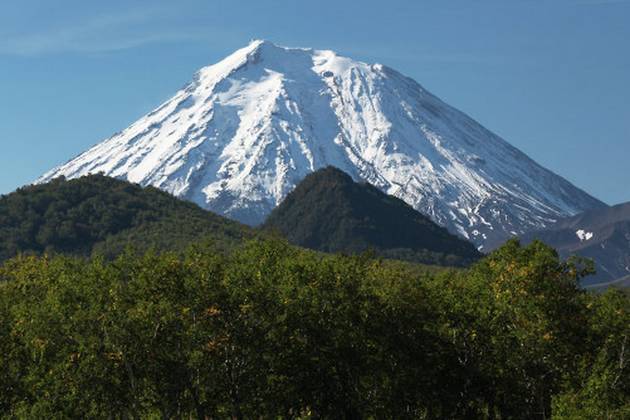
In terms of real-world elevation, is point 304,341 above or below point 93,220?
below

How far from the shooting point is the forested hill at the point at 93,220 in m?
167

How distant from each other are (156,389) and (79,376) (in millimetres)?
4119

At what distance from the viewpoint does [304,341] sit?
46.0m

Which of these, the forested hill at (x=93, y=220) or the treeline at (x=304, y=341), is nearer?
the treeline at (x=304, y=341)

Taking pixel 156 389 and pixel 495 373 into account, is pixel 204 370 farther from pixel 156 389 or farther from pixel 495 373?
pixel 495 373

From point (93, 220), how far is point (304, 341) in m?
142

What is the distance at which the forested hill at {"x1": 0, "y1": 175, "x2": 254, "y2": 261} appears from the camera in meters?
167

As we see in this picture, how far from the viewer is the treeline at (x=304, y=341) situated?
40.5 meters

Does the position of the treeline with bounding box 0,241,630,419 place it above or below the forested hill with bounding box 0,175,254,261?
below

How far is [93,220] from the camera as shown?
18225 cm

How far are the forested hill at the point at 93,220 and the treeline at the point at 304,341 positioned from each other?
357 feet

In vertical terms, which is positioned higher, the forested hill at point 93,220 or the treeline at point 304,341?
the forested hill at point 93,220

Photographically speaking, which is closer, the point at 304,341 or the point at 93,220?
the point at 304,341

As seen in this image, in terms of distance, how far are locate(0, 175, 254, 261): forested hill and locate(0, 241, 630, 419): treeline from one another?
108928mm
